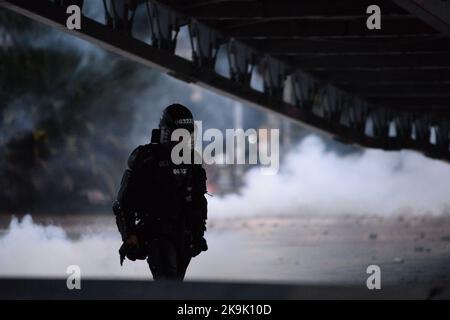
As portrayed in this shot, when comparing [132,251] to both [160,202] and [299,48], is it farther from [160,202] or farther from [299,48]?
[299,48]

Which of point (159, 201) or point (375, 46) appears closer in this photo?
point (159, 201)

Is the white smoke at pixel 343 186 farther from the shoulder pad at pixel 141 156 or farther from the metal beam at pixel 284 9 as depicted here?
the shoulder pad at pixel 141 156

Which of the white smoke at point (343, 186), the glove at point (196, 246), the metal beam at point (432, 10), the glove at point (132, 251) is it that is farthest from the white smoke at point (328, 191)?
the glove at point (132, 251)

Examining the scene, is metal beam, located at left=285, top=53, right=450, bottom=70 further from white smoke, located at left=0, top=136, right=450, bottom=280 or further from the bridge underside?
white smoke, located at left=0, top=136, right=450, bottom=280

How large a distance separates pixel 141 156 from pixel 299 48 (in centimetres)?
1050

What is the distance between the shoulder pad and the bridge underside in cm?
475

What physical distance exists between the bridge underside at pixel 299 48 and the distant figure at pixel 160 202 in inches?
183

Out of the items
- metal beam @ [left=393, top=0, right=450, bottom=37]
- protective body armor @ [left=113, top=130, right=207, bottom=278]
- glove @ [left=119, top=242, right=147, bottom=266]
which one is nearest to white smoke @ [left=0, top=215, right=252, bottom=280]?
metal beam @ [left=393, top=0, right=450, bottom=37]

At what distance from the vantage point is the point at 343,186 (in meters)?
36.2

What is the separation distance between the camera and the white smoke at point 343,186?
3494cm

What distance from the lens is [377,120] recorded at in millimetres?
26031

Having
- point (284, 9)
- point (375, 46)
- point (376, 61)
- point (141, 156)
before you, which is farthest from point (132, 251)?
→ point (376, 61)
